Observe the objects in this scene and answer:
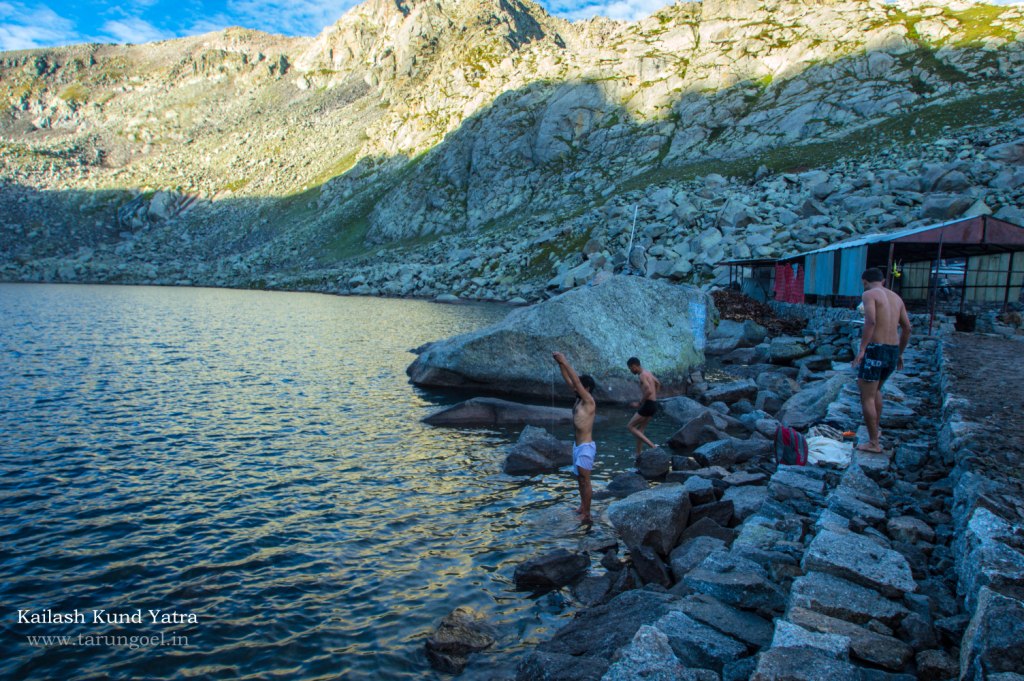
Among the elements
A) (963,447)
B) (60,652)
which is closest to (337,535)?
(60,652)

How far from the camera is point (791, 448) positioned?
38.1ft

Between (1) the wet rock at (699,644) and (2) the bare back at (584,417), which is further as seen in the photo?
(2) the bare back at (584,417)

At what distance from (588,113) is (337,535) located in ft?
340

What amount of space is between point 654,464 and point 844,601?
917 centimetres

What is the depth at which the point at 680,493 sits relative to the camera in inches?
424

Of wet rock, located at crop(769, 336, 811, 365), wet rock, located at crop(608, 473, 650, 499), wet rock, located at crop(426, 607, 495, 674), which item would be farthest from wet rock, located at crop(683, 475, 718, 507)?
wet rock, located at crop(769, 336, 811, 365)

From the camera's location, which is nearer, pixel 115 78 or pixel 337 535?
pixel 337 535

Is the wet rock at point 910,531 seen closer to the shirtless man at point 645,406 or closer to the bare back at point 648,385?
the shirtless man at point 645,406

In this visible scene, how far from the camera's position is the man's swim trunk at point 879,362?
33.3 ft

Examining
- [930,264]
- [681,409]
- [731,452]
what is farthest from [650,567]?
[930,264]

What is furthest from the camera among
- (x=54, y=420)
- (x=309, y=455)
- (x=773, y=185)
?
(x=773, y=185)

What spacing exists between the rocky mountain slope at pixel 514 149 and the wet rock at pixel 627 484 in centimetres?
4213

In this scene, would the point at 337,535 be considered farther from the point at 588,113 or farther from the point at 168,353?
the point at 588,113

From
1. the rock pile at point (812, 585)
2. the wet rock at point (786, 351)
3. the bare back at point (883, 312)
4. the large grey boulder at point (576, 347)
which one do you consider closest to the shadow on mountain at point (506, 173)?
the wet rock at point (786, 351)
